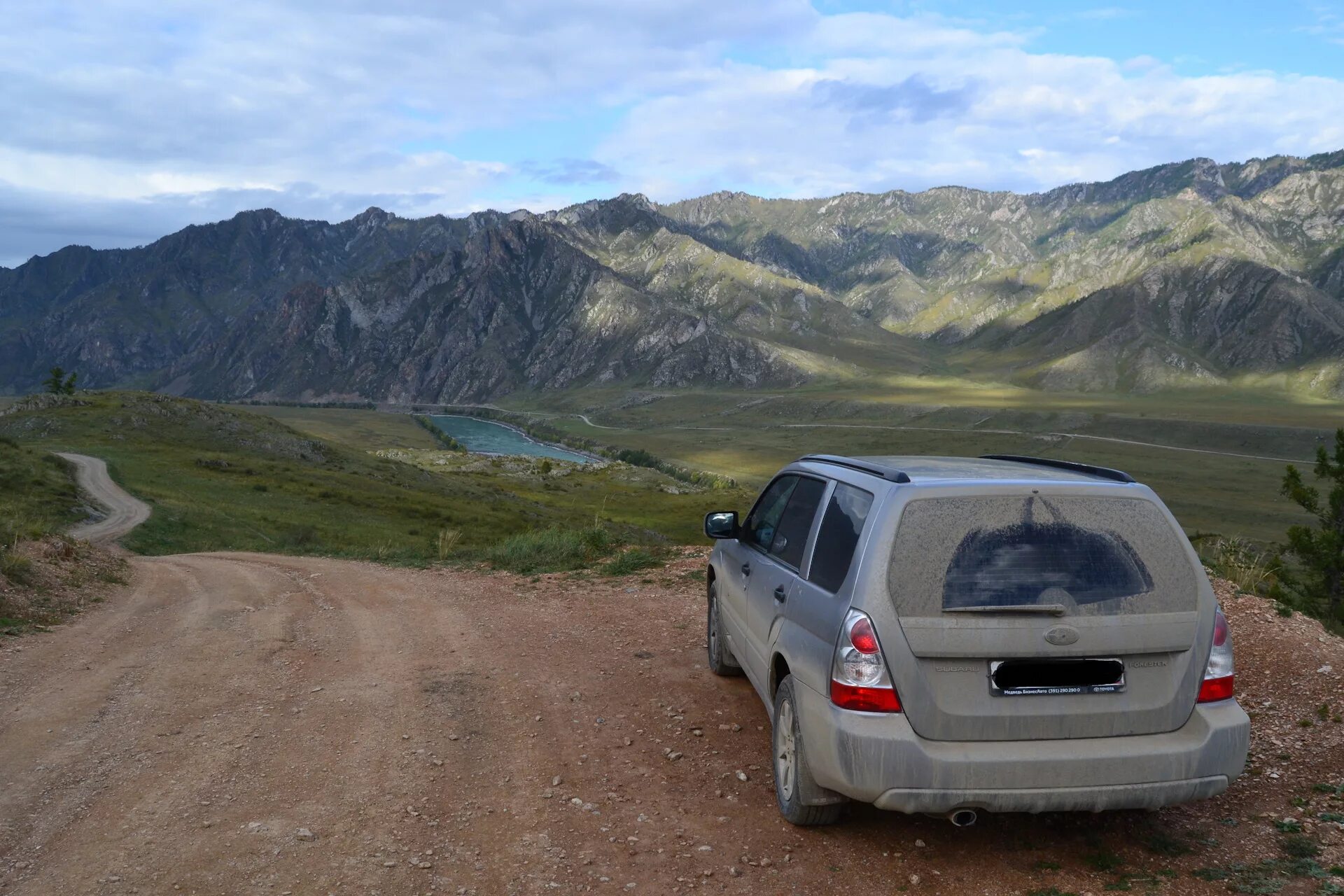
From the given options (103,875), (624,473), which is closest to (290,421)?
(624,473)

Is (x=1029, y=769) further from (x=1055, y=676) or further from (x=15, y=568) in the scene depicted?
(x=15, y=568)

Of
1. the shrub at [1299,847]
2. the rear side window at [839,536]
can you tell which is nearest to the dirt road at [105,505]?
the rear side window at [839,536]

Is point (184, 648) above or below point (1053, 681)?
below

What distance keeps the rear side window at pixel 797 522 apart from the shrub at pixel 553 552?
29.9 feet

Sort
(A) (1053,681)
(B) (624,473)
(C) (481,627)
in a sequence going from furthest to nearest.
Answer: (B) (624,473)
(C) (481,627)
(A) (1053,681)

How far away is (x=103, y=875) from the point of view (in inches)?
194

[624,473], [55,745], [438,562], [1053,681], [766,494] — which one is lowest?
[624,473]

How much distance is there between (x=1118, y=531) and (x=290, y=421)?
212485 mm

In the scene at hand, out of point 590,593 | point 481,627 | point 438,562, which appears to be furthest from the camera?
point 438,562

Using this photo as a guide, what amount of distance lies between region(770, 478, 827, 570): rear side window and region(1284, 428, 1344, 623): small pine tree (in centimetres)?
2689

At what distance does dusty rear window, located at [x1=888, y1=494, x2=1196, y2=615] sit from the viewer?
4.91 m

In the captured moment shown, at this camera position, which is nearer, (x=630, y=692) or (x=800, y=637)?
(x=800, y=637)

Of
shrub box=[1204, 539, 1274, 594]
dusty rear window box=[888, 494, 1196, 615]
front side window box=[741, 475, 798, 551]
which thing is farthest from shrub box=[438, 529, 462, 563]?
dusty rear window box=[888, 494, 1196, 615]

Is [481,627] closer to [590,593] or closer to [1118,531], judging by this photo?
[590,593]
